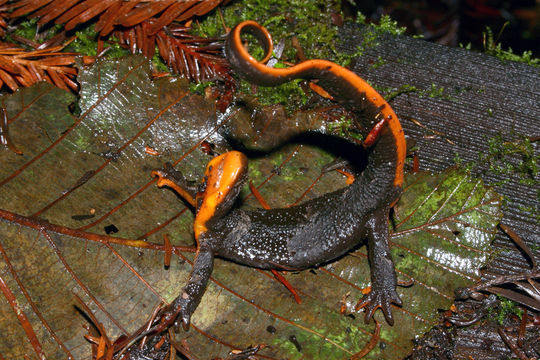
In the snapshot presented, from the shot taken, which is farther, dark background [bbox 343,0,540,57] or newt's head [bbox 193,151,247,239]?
dark background [bbox 343,0,540,57]

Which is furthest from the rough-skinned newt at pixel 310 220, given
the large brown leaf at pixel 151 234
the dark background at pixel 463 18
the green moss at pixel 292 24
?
the dark background at pixel 463 18

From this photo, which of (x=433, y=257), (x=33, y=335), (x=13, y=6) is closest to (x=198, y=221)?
(x=33, y=335)

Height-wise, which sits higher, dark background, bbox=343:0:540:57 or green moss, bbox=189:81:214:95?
green moss, bbox=189:81:214:95

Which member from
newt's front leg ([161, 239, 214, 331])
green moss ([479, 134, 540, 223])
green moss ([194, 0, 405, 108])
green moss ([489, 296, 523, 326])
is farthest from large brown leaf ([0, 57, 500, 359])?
green moss ([194, 0, 405, 108])

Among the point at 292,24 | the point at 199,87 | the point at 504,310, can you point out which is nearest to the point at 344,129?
the point at 292,24

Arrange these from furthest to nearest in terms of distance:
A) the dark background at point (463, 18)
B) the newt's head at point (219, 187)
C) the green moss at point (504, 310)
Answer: the dark background at point (463, 18) < the green moss at point (504, 310) < the newt's head at point (219, 187)

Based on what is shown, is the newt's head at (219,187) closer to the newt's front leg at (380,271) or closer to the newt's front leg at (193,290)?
the newt's front leg at (193,290)

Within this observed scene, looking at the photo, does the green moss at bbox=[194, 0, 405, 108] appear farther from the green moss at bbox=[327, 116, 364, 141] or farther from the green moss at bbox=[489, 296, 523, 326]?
the green moss at bbox=[489, 296, 523, 326]

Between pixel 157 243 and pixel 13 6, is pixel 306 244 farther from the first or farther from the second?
pixel 13 6
